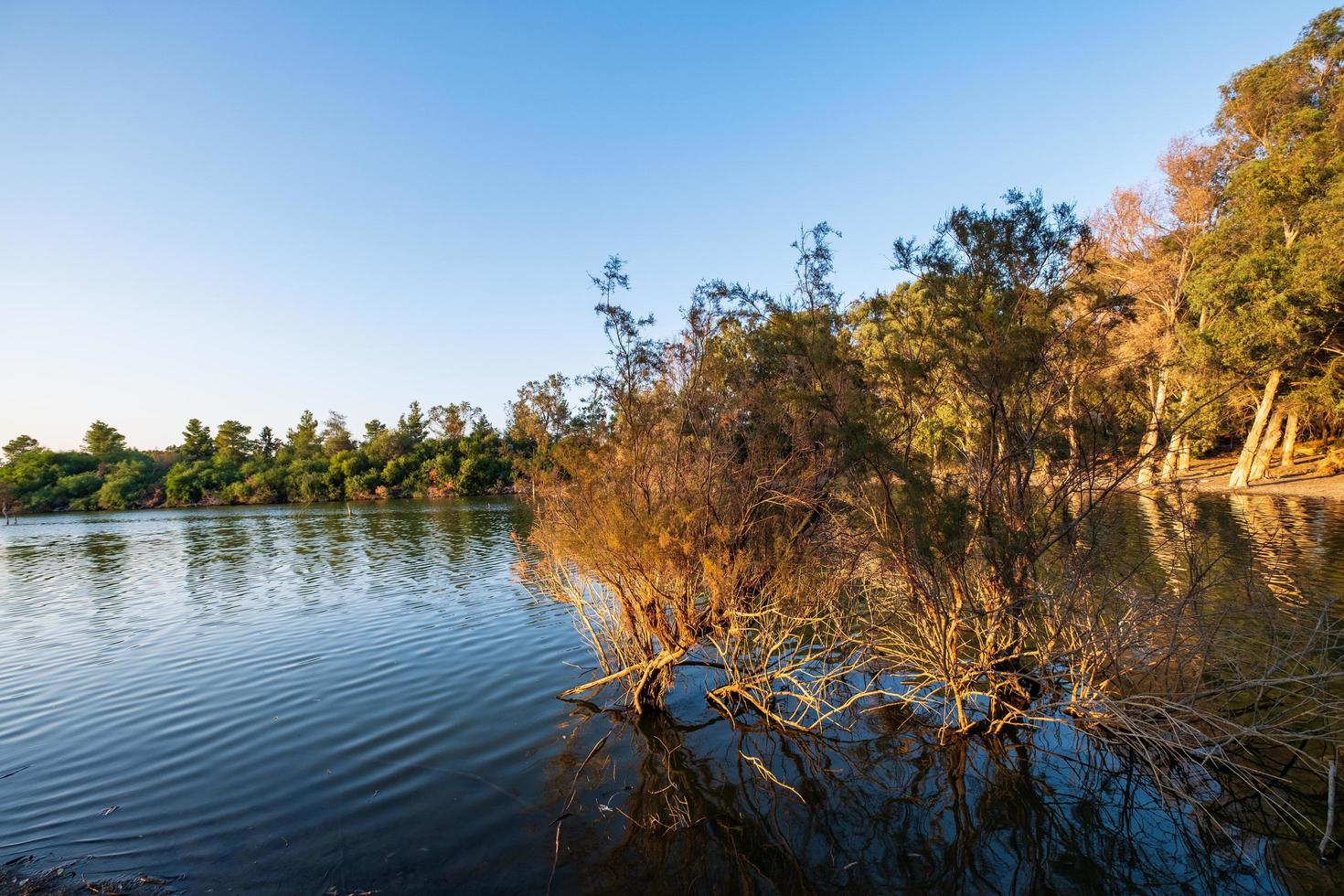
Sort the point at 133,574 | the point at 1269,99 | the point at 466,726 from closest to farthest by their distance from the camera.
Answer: the point at 466,726 → the point at 133,574 → the point at 1269,99

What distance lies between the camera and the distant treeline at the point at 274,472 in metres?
68.3

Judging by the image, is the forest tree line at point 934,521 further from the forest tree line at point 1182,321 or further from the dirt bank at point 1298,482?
the dirt bank at point 1298,482

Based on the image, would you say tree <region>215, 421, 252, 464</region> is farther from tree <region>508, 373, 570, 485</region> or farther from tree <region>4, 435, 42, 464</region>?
tree <region>508, 373, 570, 485</region>

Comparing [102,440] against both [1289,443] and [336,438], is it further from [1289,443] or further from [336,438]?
[1289,443]

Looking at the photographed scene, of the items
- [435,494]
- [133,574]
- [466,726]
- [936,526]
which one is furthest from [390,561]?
[435,494]

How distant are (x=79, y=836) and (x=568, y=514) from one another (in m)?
5.62

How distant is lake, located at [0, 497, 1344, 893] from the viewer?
501 centimetres

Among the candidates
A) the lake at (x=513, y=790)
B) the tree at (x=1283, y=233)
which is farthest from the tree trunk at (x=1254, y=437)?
the lake at (x=513, y=790)

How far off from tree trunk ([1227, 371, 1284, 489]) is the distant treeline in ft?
171

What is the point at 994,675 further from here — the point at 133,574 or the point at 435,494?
the point at 435,494

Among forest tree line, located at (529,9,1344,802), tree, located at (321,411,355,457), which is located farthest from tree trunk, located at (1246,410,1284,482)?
tree, located at (321,411,355,457)

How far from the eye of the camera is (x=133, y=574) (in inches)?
880

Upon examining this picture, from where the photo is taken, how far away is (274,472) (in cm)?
7438

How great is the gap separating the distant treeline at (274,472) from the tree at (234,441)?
2.56ft
